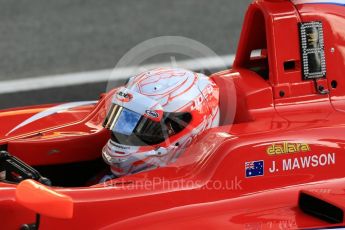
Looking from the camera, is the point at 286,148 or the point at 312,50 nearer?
the point at 286,148

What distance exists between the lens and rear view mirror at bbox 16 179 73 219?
141 inches

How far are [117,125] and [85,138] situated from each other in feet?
1.89

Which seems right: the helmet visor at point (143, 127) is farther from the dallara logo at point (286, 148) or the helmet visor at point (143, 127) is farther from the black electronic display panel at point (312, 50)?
the black electronic display panel at point (312, 50)

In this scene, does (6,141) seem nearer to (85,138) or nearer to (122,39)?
(85,138)

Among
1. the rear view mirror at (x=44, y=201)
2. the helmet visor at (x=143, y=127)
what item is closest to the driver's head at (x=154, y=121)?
the helmet visor at (x=143, y=127)

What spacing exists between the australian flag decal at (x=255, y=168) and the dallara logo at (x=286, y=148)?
7 centimetres

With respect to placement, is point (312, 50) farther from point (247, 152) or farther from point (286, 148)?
point (247, 152)

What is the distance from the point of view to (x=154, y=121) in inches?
165

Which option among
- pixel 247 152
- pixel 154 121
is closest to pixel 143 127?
pixel 154 121

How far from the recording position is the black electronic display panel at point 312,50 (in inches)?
177

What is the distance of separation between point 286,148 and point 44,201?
1.25 m

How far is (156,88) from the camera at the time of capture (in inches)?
169

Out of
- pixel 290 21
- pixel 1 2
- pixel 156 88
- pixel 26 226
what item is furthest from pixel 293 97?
pixel 1 2

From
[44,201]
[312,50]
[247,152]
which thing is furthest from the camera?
[312,50]
